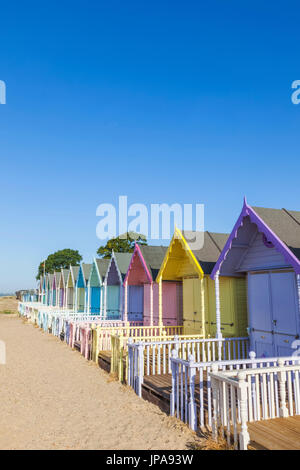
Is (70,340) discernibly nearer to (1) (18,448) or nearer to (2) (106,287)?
(2) (106,287)

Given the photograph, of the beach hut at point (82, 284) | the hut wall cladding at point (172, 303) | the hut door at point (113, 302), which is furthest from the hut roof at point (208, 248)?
the beach hut at point (82, 284)

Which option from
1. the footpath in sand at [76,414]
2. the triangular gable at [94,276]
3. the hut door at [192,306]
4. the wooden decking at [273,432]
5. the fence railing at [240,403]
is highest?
the triangular gable at [94,276]

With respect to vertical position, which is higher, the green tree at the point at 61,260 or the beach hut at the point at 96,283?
the green tree at the point at 61,260

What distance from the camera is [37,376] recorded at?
11109mm

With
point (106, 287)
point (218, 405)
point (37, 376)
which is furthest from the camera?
point (106, 287)

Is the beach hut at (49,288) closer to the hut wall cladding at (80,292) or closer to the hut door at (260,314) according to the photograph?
the hut wall cladding at (80,292)

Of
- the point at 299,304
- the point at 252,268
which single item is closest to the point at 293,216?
the point at 252,268

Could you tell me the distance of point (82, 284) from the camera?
29.2 m

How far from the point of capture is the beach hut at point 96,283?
24.5 m

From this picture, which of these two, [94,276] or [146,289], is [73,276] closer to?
[94,276]

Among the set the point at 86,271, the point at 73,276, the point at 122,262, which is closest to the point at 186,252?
the point at 122,262

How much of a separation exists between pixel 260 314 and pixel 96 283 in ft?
56.1

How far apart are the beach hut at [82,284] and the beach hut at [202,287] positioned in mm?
12161

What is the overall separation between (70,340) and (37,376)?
6482 millimetres
